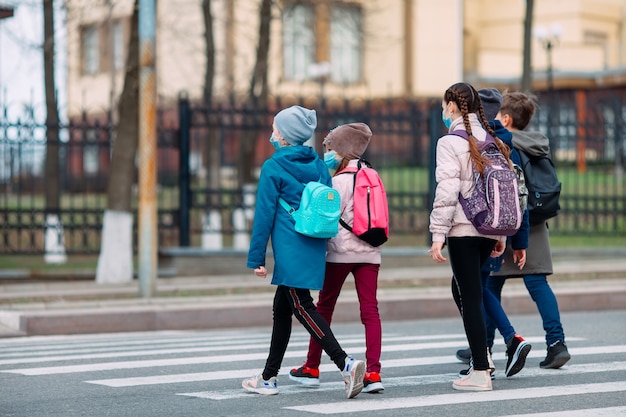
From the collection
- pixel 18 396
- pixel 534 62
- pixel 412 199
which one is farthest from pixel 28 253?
pixel 534 62

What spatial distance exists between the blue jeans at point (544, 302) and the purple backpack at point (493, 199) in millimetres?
1155

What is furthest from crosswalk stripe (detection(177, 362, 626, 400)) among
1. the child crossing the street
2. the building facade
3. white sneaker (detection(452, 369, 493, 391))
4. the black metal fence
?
the building facade

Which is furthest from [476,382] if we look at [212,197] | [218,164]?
[218,164]

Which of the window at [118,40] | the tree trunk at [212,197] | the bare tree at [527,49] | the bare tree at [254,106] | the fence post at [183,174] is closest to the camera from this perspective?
the fence post at [183,174]

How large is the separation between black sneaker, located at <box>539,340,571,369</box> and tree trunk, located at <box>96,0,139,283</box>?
934 cm

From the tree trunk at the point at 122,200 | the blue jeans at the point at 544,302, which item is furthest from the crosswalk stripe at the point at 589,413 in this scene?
the tree trunk at the point at 122,200

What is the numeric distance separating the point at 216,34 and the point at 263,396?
106 ft

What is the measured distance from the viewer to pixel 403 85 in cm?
4409

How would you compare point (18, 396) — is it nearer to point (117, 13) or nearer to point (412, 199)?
point (412, 199)

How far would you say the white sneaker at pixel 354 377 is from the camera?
700cm

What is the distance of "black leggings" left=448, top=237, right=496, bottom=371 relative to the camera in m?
7.34

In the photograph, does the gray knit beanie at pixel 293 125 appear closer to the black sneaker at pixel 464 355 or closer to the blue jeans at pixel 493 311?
the blue jeans at pixel 493 311

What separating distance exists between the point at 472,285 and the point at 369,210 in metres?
0.78

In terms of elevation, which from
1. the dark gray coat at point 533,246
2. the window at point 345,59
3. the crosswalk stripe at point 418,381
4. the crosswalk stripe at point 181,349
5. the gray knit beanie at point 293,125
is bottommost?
the crosswalk stripe at point 181,349
